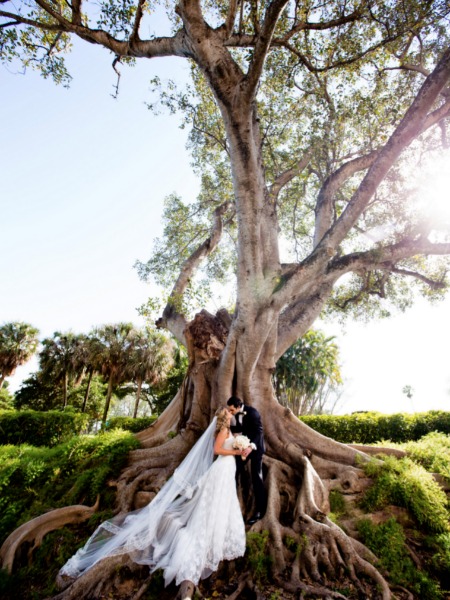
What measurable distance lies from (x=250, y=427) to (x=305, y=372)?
16353 mm

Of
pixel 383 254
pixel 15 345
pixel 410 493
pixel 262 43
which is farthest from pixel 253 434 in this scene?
pixel 15 345

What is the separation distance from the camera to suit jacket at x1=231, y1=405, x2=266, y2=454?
565cm

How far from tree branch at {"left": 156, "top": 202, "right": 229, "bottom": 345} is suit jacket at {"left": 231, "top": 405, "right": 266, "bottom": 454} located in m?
3.04

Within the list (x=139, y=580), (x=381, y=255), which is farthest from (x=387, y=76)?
(x=139, y=580)

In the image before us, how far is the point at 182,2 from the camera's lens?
6.18 meters

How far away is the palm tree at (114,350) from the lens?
875 inches

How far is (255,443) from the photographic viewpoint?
560 cm

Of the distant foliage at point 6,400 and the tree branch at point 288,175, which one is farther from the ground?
the tree branch at point 288,175

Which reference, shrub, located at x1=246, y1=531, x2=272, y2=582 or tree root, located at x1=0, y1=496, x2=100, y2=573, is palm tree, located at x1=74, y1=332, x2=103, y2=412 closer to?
tree root, located at x1=0, y1=496, x2=100, y2=573

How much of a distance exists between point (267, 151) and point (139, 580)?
1127 cm

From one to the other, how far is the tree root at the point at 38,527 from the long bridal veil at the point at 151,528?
0.87 meters

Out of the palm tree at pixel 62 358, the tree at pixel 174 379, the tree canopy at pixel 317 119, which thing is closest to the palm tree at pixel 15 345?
the palm tree at pixel 62 358

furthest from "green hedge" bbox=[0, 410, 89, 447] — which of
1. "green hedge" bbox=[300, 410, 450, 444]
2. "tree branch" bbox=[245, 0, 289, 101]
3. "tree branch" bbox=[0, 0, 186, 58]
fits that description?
"tree branch" bbox=[245, 0, 289, 101]

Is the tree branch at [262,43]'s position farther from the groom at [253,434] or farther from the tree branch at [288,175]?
the groom at [253,434]
